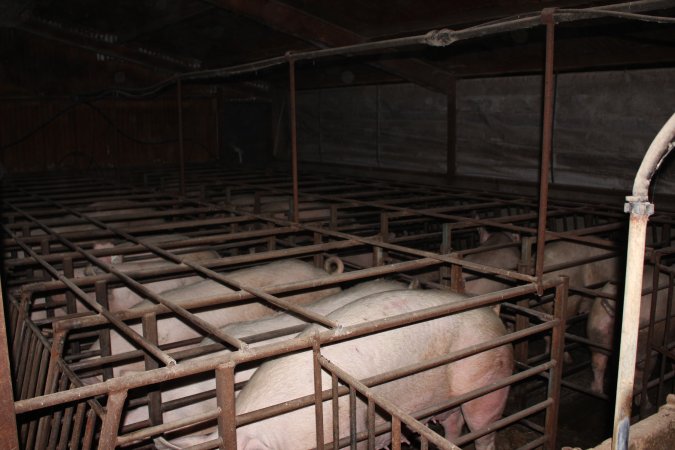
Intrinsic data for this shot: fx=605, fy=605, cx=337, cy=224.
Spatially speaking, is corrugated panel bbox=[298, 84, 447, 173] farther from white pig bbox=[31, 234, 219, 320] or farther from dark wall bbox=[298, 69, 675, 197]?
white pig bbox=[31, 234, 219, 320]

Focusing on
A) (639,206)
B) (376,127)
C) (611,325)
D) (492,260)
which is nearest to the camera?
(639,206)

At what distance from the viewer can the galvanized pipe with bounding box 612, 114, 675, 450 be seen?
1.65 meters

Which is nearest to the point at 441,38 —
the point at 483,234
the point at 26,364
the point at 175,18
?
the point at 26,364

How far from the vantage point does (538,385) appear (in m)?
4.90

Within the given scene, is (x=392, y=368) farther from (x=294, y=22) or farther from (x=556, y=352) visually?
(x=294, y=22)

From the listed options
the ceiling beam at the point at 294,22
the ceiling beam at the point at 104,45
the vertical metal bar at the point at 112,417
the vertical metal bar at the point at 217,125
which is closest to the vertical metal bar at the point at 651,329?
the vertical metal bar at the point at 112,417

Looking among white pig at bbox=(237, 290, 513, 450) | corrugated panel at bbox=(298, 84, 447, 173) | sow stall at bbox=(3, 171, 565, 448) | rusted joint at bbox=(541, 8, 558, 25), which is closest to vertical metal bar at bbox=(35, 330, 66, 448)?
sow stall at bbox=(3, 171, 565, 448)

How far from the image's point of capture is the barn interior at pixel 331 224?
111 inches

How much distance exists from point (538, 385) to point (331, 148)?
770cm

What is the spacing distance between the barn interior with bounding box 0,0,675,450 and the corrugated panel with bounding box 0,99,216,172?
4cm

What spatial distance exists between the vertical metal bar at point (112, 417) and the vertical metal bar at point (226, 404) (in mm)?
322

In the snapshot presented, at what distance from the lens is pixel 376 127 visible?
10.7 metres

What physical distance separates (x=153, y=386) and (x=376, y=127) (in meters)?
8.25

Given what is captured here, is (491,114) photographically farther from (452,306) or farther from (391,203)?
(452,306)
